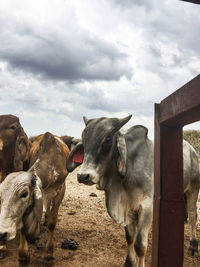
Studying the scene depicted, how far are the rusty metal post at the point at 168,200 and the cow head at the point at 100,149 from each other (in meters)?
0.98

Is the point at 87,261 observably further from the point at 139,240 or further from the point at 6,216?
the point at 6,216

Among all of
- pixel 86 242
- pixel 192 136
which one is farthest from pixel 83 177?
pixel 192 136

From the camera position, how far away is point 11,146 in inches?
156

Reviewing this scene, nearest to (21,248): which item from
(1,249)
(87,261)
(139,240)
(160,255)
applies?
(1,249)

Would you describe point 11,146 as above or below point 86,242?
above

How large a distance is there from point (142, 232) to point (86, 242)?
5.60 ft

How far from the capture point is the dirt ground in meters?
3.55

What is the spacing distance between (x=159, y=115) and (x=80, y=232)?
3496 mm

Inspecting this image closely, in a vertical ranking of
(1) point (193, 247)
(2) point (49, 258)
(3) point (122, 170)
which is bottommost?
(2) point (49, 258)

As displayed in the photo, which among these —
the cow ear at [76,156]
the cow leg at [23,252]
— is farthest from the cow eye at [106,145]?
the cow leg at [23,252]

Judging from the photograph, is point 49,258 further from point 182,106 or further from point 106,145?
point 182,106

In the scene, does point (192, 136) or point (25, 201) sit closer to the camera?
point (25, 201)

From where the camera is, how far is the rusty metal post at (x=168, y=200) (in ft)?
5.01

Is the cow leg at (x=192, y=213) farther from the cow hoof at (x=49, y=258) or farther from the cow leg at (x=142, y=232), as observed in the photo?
the cow hoof at (x=49, y=258)
